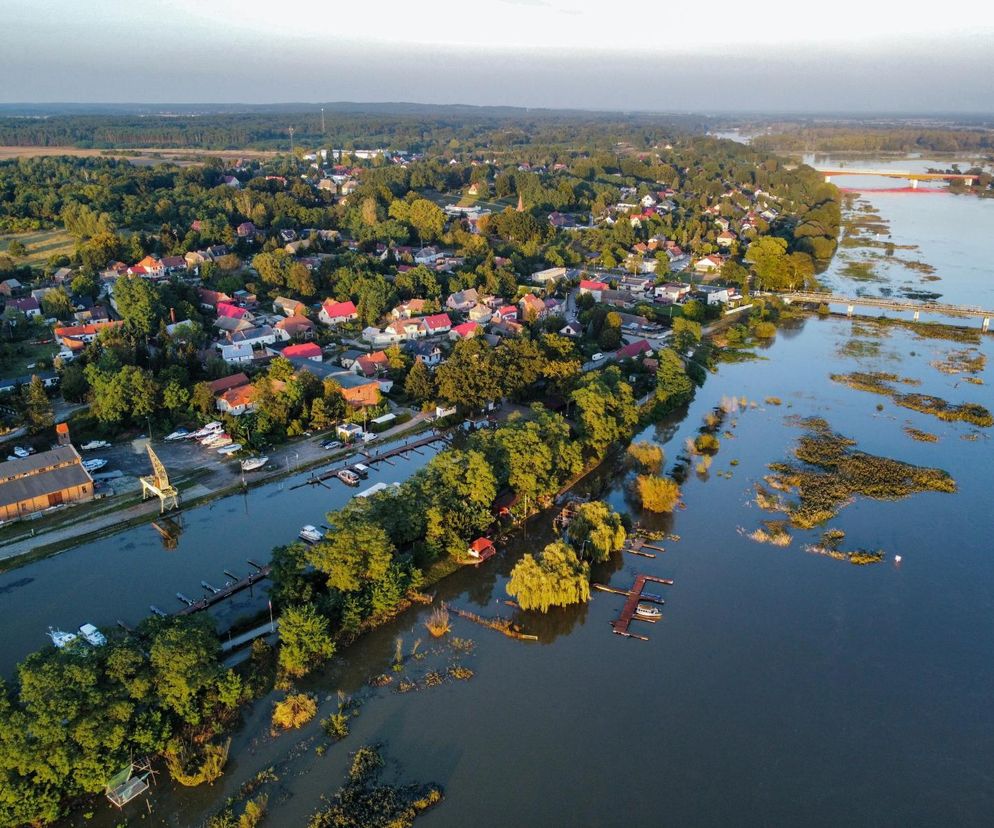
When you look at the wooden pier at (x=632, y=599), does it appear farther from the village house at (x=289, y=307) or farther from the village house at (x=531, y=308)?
the village house at (x=289, y=307)

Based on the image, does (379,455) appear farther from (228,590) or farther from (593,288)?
(593,288)

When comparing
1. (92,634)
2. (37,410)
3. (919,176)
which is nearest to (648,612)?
(92,634)

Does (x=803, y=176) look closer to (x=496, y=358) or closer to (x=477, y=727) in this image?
(x=496, y=358)

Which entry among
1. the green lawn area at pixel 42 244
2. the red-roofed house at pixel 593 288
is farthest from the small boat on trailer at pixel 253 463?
the green lawn area at pixel 42 244

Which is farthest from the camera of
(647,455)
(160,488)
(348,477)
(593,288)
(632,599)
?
(593,288)

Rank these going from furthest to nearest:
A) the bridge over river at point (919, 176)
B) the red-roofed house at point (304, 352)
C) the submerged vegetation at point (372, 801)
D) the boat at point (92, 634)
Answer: the bridge over river at point (919, 176) → the red-roofed house at point (304, 352) → the boat at point (92, 634) → the submerged vegetation at point (372, 801)

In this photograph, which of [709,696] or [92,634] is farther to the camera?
[92,634]

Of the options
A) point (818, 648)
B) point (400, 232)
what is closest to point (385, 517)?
point (818, 648)

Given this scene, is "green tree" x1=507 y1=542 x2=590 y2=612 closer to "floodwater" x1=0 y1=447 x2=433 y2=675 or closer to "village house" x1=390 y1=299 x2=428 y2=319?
"floodwater" x1=0 y1=447 x2=433 y2=675

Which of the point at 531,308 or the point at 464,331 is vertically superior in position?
the point at 531,308
